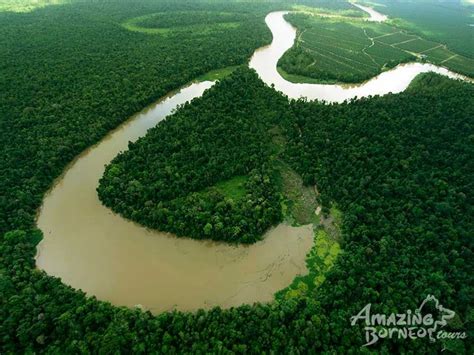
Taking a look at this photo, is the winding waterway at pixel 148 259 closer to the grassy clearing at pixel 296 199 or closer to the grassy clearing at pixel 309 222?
the grassy clearing at pixel 309 222

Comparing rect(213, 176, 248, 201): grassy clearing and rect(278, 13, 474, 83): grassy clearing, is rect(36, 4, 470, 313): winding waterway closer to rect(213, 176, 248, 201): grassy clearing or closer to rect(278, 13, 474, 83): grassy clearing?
rect(213, 176, 248, 201): grassy clearing

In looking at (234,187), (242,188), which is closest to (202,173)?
(234,187)

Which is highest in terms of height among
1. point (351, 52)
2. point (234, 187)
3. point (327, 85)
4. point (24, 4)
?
point (24, 4)

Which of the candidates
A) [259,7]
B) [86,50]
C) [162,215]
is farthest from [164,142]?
[259,7]

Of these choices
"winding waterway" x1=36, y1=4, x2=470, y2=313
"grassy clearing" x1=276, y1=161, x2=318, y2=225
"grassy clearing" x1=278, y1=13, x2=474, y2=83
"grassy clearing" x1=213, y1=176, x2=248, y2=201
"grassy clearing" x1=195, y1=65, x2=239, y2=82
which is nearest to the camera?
"winding waterway" x1=36, y1=4, x2=470, y2=313

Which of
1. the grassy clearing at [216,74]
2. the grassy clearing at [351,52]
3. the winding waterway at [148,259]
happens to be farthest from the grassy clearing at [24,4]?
the winding waterway at [148,259]

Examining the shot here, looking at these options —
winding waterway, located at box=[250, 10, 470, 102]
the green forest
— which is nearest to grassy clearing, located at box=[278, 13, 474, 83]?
winding waterway, located at box=[250, 10, 470, 102]

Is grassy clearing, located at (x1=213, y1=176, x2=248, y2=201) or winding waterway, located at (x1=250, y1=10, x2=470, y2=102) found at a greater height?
winding waterway, located at (x1=250, y1=10, x2=470, y2=102)

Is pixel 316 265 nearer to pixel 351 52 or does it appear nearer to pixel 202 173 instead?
pixel 202 173
